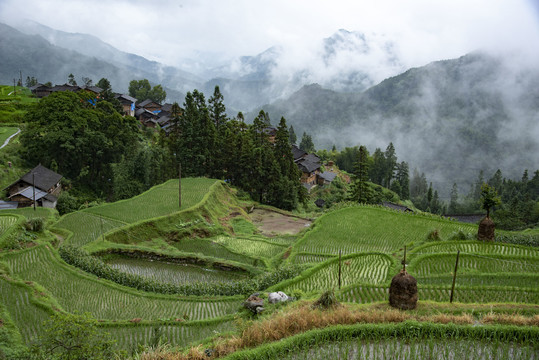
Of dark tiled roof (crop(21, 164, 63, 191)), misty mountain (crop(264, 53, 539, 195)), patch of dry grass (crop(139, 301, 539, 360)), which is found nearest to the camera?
patch of dry grass (crop(139, 301, 539, 360))

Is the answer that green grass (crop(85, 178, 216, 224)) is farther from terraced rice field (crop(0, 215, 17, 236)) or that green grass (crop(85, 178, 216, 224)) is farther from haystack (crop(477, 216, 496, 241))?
haystack (crop(477, 216, 496, 241))

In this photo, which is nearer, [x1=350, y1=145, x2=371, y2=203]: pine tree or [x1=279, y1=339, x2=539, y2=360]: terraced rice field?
[x1=279, y1=339, x2=539, y2=360]: terraced rice field

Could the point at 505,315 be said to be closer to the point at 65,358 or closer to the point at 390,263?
the point at 390,263

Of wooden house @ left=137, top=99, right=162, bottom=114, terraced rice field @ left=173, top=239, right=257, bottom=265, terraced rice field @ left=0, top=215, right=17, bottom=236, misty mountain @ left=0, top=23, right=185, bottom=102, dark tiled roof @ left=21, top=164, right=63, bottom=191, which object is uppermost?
misty mountain @ left=0, top=23, right=185, bottom=102

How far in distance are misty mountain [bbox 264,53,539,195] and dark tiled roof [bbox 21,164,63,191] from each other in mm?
99212

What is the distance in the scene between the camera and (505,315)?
9.54m

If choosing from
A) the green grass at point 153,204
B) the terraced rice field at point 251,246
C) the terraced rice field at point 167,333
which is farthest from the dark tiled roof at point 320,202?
the terraced rice field at point 167,333

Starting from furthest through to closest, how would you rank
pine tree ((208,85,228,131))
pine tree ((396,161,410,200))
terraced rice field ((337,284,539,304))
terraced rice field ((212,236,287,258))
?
pine tree ((396,161,410,200)) → pine tree ((208,85,228,131)) → terraced rice field ((212,236,287,258)) → terraced rice field ((337,284,539,304))

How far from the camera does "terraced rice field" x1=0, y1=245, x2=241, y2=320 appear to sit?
1327 centimetres

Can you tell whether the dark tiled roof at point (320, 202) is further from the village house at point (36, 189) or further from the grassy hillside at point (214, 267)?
the village house at point (36, 189)

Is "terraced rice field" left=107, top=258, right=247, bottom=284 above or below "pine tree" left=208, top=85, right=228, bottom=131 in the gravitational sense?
below

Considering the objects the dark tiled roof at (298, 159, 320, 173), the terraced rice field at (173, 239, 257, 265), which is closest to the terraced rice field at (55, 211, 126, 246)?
the terraced rice field at (173, 239, 257, 265)

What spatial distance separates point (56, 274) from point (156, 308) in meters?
5.23

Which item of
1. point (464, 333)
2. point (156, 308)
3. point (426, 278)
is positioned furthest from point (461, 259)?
point (156, 308)
